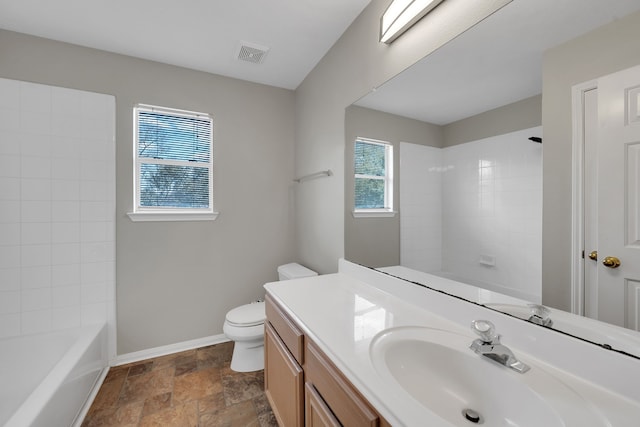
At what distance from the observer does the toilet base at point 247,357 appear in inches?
81.6

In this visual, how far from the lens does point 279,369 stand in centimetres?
138

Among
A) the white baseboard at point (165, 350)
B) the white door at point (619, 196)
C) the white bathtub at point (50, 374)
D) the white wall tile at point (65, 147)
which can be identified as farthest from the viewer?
the white baseboard at point (165, 350)

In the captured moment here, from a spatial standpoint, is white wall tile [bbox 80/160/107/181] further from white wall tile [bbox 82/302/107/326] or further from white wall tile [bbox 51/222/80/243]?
white wall tile [bbox 82/302/107/326]

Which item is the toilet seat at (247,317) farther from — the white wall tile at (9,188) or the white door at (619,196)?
the white door at (619,196)

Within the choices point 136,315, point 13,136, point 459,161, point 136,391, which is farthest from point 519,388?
point 13,136

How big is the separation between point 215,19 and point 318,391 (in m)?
2.20

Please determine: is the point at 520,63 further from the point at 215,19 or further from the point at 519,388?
the point at 215,19

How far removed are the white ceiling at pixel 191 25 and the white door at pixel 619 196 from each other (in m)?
1.45

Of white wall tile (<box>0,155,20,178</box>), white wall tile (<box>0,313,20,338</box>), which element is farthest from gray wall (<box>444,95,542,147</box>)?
white wall tile (<box>0,313,20,338</box>)

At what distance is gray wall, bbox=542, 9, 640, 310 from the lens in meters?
0.68

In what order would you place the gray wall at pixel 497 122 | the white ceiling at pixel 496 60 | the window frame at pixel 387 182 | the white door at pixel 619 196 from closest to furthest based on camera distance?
the white door at pixel 619 196 → the white ceiling at pixel 496 60 → the gray wall at pixel 497 122 → the window frame at pixel 387 182

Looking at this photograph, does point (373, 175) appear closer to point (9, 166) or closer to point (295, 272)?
point (295, 272)

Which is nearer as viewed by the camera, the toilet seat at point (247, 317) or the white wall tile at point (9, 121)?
the white wall tile at point (9, 121)

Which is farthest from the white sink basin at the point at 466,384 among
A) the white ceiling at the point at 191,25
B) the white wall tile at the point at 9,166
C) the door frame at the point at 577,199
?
the white wall tile at the point at 9,166
